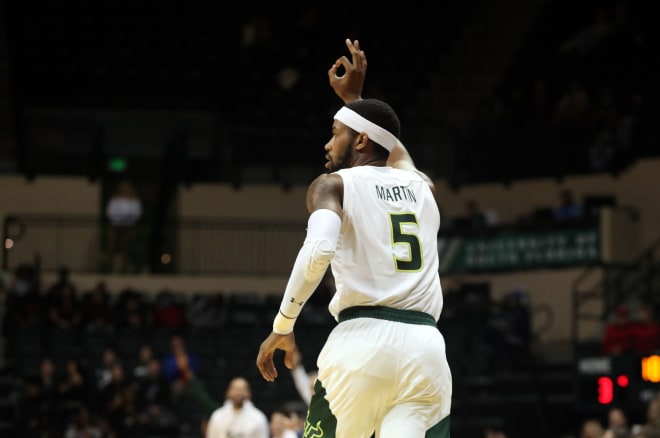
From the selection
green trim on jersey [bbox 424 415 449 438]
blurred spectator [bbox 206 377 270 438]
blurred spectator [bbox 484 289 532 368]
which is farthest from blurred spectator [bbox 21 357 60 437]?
green trim on jersey [bbox 424 415 449 438]

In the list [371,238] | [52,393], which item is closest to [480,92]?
[52,393]

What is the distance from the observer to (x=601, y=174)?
24.5 metres

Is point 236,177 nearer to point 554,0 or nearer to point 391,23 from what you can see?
point 391,23

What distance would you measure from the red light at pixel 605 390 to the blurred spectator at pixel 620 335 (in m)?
2.76

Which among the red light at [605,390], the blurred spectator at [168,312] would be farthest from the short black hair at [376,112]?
the blurred spectator at [168,312]

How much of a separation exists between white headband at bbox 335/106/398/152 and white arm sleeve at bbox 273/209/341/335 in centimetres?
53

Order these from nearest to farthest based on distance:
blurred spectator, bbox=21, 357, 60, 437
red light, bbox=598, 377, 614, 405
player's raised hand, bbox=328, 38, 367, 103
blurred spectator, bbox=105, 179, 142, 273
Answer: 1. player's raised hand, bbox=328, 38, 367, 103
2. red light, bbox=598, 377, 614, 405
3. blurred spectator, bbox=21, 357, 60, 437
4. blurred spectator, bbox=105, 179, 142, 273

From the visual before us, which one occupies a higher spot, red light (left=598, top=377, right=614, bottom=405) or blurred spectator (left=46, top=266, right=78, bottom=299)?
blurred spectator (left=46, top=266, right=78, bottom=299)

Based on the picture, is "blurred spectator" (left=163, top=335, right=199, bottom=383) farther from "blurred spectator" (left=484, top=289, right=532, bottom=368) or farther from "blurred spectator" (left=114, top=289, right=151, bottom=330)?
"blurred spectator" (left=484, top=289, right=532, bottom=368)

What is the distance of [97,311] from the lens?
21797mm

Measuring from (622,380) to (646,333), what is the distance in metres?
3.17

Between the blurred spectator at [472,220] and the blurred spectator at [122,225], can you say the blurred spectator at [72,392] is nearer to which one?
the blurred spectator at [122,225]

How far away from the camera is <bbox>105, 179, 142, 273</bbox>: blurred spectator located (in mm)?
24594

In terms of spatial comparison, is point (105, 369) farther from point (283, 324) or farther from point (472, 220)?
point (283, 324)
